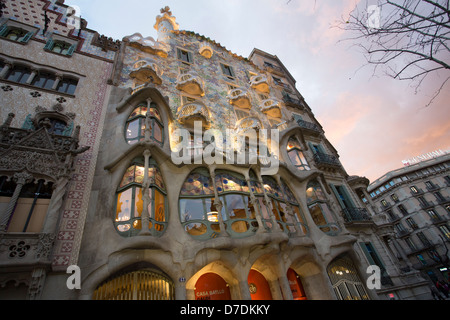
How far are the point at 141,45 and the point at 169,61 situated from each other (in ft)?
7.73

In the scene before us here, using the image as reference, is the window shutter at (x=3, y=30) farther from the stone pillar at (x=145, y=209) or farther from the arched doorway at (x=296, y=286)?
the arched doorway at (x=296, y=286)

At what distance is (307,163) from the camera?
16172 millimetres

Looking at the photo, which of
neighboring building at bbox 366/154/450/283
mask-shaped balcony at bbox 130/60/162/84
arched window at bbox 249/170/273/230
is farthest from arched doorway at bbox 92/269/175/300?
neighboring building at bbox 366/154/450/283

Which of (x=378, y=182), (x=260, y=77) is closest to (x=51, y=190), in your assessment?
A: (x=260, y=77)

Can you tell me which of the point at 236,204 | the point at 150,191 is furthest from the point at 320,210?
the point at 150,191

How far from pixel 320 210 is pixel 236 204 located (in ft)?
19.9

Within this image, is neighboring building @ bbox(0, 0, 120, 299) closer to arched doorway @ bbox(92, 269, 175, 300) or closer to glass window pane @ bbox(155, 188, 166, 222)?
arched doorway @ bbox(92, 269, 175, 300)

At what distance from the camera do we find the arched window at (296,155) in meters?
15.8

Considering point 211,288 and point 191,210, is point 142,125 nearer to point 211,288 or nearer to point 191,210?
point 191,210

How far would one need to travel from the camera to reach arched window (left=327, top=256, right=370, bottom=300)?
1162 centimetres

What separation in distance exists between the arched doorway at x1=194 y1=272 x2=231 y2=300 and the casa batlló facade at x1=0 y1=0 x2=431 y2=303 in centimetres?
6

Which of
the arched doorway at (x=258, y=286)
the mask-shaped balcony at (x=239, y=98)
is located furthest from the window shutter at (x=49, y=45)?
the arched doorway at (x=258, y=286)

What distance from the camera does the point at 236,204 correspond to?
10.9 metres

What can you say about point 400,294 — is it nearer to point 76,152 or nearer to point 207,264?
point 207,264
